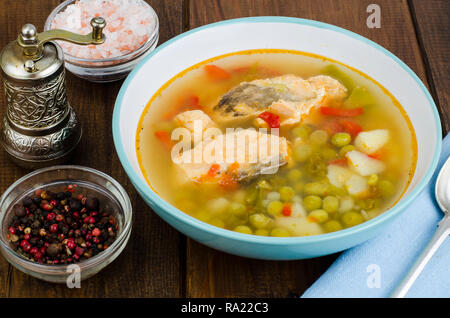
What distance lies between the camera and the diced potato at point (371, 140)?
6.80 ft

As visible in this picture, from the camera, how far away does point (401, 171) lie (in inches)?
78.1

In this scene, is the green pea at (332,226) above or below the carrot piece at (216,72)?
below

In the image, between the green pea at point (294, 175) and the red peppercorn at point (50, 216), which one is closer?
the red peppercorn at point (50, 216)

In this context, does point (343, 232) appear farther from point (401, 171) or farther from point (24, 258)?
point (24, 258)

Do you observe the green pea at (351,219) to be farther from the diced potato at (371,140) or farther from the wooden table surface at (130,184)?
the diced potato at (371,140)

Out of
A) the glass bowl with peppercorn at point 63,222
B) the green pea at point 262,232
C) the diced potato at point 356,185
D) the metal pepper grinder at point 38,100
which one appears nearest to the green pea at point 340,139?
the diced potato at point 356,185

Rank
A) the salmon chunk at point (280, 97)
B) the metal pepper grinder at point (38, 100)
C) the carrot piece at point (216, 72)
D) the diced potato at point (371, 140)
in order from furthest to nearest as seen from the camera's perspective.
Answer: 1. the carrot piece at point (216, 72)
2. the salmon chunk at point (280, 97)
3. the diced potato at point (371, 140)
4. the metal pepper grinder at point (38, 100)

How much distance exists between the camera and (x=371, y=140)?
6.88 feet

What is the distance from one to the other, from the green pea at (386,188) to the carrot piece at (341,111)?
0.34 meters

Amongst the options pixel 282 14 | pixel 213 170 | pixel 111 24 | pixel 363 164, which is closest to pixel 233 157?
pixel 213 170

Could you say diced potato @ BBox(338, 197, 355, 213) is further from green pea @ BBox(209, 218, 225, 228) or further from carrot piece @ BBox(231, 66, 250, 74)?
carrot piece @ BBox(231, 66, 250, 74)

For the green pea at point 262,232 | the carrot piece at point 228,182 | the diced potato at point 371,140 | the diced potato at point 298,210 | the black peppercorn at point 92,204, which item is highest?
the diced potato at point 371,140

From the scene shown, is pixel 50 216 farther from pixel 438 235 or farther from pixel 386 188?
pixel 438 235

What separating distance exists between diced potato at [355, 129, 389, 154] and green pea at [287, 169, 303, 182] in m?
0.24
